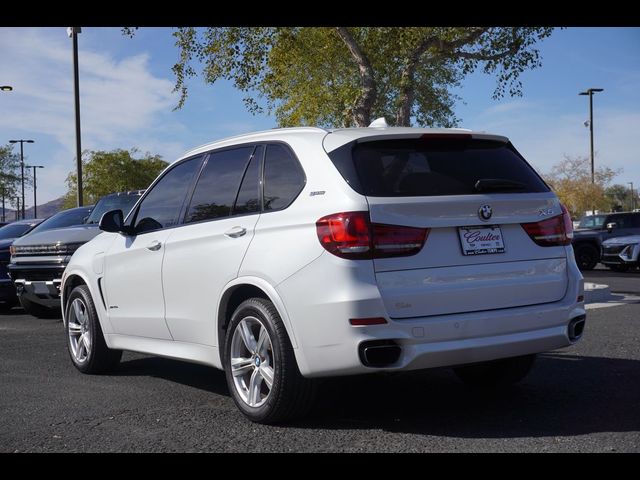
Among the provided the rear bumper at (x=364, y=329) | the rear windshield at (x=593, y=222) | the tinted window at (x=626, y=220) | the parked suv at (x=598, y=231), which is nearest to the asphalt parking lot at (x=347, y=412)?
the rear bumper at (x=364, y=329)

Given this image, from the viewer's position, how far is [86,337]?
23.0ft

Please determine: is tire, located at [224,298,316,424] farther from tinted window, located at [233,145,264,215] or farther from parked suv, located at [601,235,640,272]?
parked suv, located at [601,235,640,272]

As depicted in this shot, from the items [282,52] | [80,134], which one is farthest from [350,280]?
[80,134]

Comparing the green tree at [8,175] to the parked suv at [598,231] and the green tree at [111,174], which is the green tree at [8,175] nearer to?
the green tree at [111,174]

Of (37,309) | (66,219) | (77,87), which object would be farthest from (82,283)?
(77,87)

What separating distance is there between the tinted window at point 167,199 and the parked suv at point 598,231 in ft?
64.1

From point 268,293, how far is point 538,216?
5.77ft

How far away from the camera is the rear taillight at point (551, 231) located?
16.1ft

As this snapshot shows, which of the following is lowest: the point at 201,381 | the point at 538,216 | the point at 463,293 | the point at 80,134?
the point at 201,381

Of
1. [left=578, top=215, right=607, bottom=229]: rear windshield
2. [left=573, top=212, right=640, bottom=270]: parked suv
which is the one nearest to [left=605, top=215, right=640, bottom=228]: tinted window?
[left=573, top=212, right=640, bottom=270]: parked suv

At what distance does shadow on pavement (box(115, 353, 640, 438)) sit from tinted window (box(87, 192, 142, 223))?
214 inches
